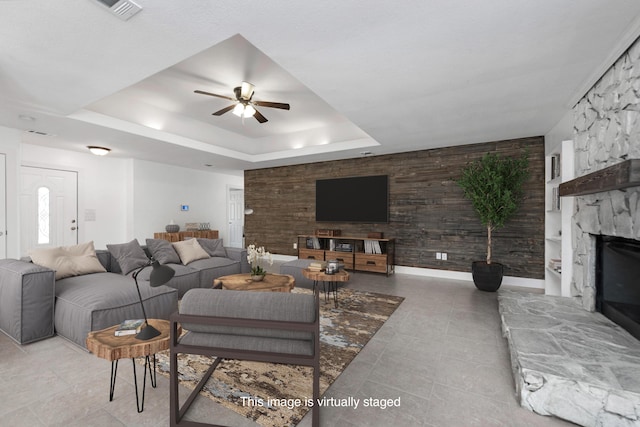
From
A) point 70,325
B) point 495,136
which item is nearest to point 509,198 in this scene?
point 495,136

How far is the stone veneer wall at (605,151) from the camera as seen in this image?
2004 millimetres

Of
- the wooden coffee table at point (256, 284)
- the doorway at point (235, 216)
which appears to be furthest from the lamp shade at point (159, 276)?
the doorway at point (235, 216)

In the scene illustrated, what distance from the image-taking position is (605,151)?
2.36 m

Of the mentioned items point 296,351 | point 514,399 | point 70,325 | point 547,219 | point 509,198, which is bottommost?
point 514,399

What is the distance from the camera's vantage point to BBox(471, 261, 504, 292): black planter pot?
168 inches

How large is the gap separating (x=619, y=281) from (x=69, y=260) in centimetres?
537

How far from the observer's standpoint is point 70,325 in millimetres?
2479

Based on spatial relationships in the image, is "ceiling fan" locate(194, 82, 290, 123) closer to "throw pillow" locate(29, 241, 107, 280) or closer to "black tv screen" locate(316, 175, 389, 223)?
"throw pillow" locate(29, 241, 107, 280)

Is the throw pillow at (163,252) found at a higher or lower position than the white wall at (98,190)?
lower

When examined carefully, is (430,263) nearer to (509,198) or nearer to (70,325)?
(509,198)

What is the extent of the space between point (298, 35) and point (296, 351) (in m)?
2.04

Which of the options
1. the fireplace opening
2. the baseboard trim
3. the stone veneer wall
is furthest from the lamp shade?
the baseboard trim

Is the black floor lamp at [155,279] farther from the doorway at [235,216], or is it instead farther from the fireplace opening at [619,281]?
the doorway at [235,216]

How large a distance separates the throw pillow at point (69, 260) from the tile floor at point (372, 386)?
0.72 metres
